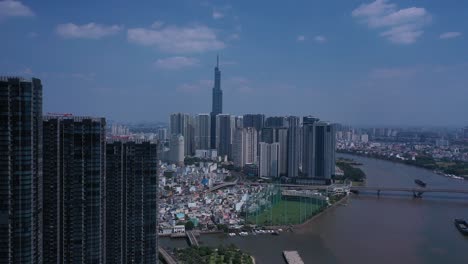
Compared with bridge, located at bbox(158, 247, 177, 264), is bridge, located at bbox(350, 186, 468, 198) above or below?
above

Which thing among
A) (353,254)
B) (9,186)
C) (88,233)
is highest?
(9,186)

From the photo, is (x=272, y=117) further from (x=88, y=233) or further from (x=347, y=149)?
(x=88, y=233)

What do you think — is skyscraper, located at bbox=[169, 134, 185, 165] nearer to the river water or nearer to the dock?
the river water

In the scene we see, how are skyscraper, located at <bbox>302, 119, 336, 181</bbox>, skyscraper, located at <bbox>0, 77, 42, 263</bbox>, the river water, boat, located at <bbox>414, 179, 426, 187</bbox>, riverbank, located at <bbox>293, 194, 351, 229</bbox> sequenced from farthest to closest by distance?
skyscraper, located at <bbox>302, 119, 336, 181</bbox>, boat, located at <bbox>414, 179, 426, 187</bbox>, riverbank, located at <bbox>293, 194, 351, 229</bbox>, the river water, skyscraper, located at <bbox>0, 77, 42, 263</bbox>

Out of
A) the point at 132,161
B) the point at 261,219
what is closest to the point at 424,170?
the point at 261,219

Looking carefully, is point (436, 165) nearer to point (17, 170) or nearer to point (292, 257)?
point (292, 257)

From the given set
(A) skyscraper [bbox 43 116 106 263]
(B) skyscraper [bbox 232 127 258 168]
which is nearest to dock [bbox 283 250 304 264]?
(A) skyscraper [bbox 43 116 106 263]

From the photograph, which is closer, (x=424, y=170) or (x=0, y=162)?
A: (x=0, y=162)

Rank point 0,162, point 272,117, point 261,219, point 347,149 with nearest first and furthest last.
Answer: point 0,162
point 261,219
point 272,117
point 347,149
